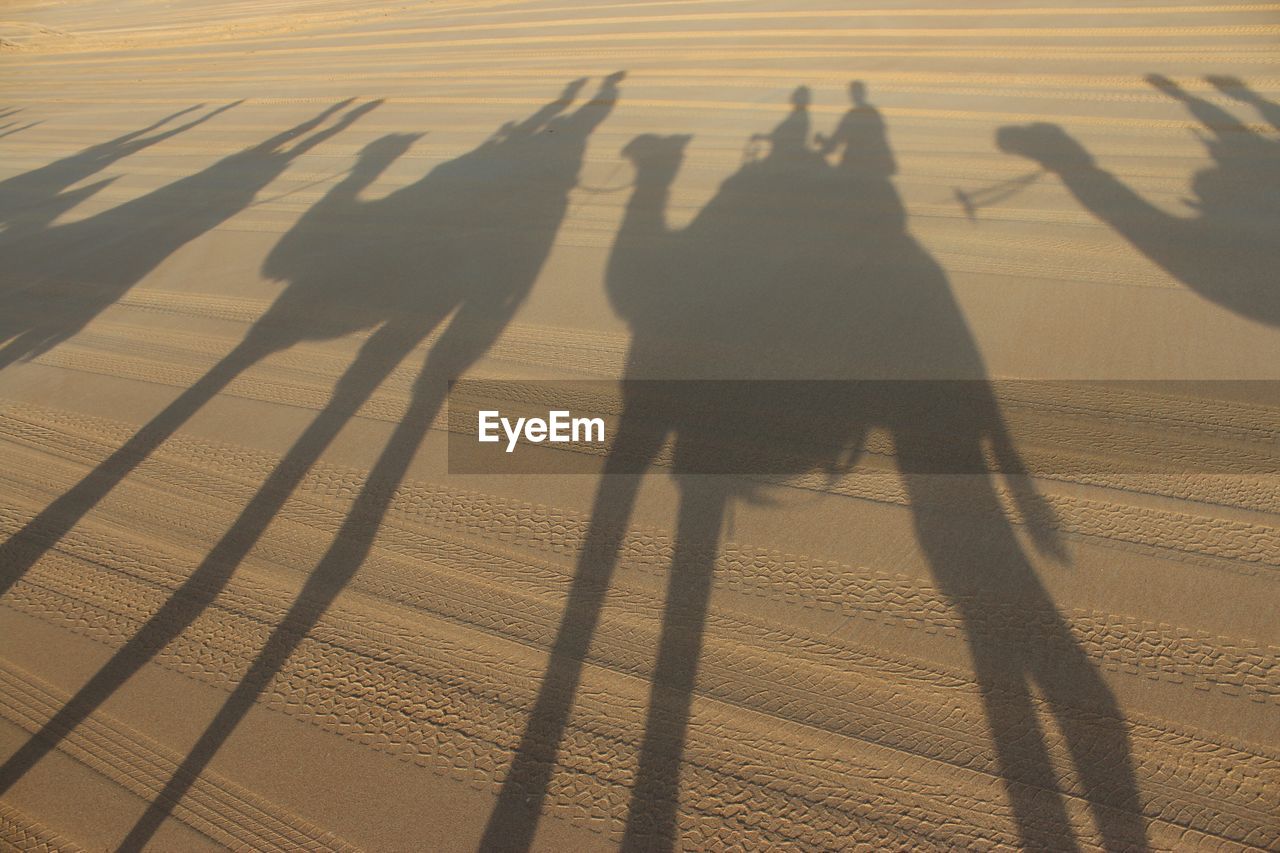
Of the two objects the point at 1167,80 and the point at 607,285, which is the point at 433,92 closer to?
the point at 607,285

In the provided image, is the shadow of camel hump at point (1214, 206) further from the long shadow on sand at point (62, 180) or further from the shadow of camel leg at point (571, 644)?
the long shadow on sand at point (62, 180)

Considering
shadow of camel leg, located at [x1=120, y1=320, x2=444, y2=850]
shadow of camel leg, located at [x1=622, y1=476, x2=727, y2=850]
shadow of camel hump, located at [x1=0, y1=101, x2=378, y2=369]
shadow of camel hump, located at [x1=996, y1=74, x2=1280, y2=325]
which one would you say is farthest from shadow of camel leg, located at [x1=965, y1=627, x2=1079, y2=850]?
shadow of camel hump, located at [x1=0, y1=101, x2=378, y2=369]

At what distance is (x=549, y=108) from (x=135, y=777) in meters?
8.87

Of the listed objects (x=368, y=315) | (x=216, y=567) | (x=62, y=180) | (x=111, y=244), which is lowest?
(x=216, y=567)

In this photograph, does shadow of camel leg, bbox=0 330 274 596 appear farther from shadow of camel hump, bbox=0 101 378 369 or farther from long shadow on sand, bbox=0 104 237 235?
long shadow on sand, bbox=0 104 237 235

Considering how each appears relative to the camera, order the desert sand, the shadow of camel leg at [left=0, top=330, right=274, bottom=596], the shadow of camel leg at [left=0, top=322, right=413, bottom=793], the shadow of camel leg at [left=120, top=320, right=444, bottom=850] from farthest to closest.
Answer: the shadow of camel leg at [left=0, top=330, right=274, bottom=596]
the shadow of camel leg at [left=0, top=322, right=413, bottom=793]
the shadow of camel leg at [left=120, top=320, right=444, bottom=850]
the desert sand

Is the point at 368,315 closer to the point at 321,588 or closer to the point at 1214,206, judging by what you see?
the point at 321,588

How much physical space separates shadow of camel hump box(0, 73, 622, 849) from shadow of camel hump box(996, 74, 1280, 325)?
4.23 meters

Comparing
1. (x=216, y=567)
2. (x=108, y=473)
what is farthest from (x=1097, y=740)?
(x=108, y=473)

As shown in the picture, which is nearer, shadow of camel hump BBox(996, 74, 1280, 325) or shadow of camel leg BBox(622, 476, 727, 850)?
shadow of camel leg BBox(622, 476, 727, 850)

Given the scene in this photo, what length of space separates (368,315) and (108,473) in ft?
6.80

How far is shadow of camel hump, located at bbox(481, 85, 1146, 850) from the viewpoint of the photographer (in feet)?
10.3

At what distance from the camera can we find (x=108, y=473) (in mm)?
5312

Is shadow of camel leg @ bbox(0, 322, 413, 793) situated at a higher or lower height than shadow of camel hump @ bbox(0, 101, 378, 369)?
lower
